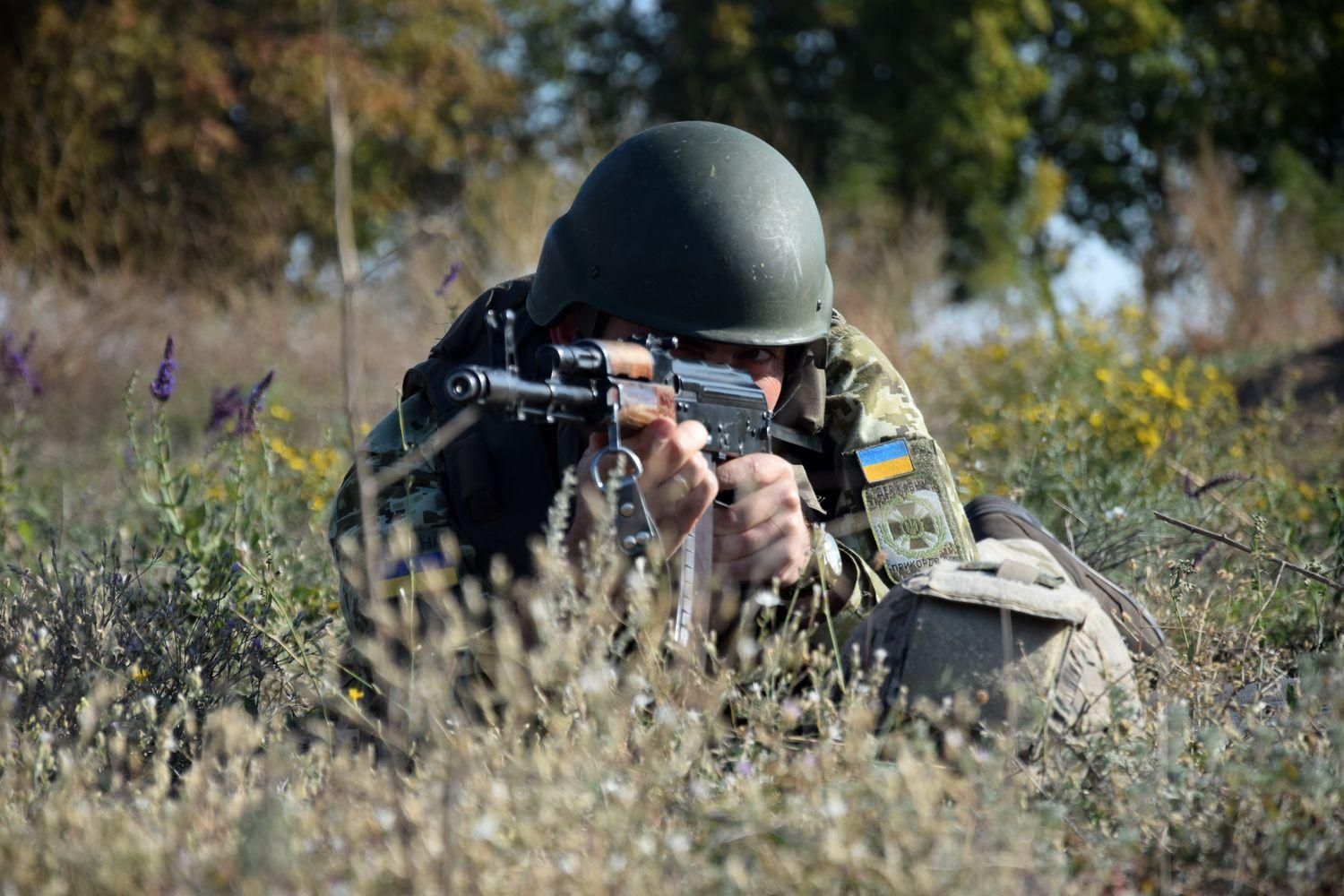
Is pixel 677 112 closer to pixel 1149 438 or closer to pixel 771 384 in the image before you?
pixel 1149 438

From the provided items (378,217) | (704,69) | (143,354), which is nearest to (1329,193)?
(704,69)

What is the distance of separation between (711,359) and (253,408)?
4.77 feet

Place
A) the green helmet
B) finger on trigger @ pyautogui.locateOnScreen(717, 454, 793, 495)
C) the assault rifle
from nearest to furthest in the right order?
the assault rifle < finger on trigger @ pyautogui.locateOnScreen(717, 454, 793, 495) < the green helmet

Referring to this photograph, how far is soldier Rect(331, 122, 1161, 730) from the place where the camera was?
2959mm

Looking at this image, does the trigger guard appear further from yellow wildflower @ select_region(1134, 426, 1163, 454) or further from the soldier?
yellow wildflower @ select_region(1134, 426, 1163, 454)

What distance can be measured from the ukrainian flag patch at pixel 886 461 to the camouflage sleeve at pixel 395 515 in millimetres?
984

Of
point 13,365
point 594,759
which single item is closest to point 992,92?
point 13,365

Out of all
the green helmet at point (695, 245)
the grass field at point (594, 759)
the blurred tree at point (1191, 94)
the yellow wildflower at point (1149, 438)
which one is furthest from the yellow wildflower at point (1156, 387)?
the blurred tree at point (1191, 94)

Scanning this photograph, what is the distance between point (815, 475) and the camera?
3326 mm

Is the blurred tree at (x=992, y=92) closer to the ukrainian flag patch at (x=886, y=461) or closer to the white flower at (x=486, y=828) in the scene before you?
the ukrainian flag patch at (x=886, y=461)

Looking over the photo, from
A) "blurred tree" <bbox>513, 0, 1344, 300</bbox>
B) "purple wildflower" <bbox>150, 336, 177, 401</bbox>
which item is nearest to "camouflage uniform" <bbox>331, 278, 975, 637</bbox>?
"purple wildflower" <bbox>150, 336, 177, 401</bbox>

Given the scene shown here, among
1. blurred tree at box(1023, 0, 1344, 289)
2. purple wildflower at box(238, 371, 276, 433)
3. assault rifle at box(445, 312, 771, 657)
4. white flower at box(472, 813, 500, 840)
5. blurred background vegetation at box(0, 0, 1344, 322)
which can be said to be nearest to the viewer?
white flower at box(472, 813, 500, 840)

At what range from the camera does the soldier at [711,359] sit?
116 inches

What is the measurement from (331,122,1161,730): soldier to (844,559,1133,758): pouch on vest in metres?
0.31
